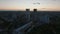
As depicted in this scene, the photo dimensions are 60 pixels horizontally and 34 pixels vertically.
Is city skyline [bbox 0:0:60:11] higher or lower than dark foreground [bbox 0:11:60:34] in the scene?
higher

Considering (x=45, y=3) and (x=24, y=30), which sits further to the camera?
(x=45, y=3)

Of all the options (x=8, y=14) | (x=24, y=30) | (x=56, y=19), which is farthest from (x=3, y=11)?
(x=56, y=19)

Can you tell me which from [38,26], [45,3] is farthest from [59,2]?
[38,26]

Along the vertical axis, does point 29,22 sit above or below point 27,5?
below

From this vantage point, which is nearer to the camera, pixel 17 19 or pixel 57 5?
pixel 17 19

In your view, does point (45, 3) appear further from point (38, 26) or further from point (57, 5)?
point (38, 26)

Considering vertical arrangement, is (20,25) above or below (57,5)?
below

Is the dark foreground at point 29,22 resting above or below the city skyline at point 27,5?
below

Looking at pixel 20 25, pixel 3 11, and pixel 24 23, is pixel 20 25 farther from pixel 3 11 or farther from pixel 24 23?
pixel 3 11

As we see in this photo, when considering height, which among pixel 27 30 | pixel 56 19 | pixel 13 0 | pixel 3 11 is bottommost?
pixel 27 30
